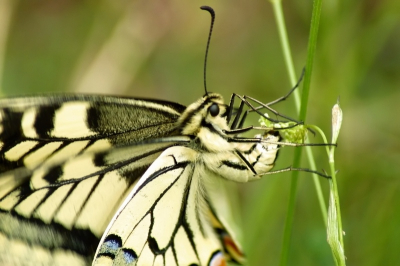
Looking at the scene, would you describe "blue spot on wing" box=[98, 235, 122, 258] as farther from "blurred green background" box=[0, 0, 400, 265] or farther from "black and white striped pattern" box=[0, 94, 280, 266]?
"blurred green background" box=[0, 0, 400, 265]

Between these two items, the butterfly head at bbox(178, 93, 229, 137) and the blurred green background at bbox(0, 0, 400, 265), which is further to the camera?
the blurred green background at bbox(0, 0, 400, 265)

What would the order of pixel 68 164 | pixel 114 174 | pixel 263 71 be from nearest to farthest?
pixel 68 164
pixel 114 174
pixel 263 71

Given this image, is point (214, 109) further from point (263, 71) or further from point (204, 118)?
point (263, 71)

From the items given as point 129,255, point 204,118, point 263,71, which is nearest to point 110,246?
point 129,255

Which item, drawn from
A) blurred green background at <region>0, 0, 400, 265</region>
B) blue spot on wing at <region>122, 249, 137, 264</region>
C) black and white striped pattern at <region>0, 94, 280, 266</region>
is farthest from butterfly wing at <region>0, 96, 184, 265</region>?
blurred green background at <region>0, 0, 400, 265</region>

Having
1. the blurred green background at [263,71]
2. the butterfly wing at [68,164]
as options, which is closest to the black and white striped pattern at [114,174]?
the butterfly wing at [68,164]

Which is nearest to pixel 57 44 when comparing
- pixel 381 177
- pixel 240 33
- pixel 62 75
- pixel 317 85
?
pixel 62 75
